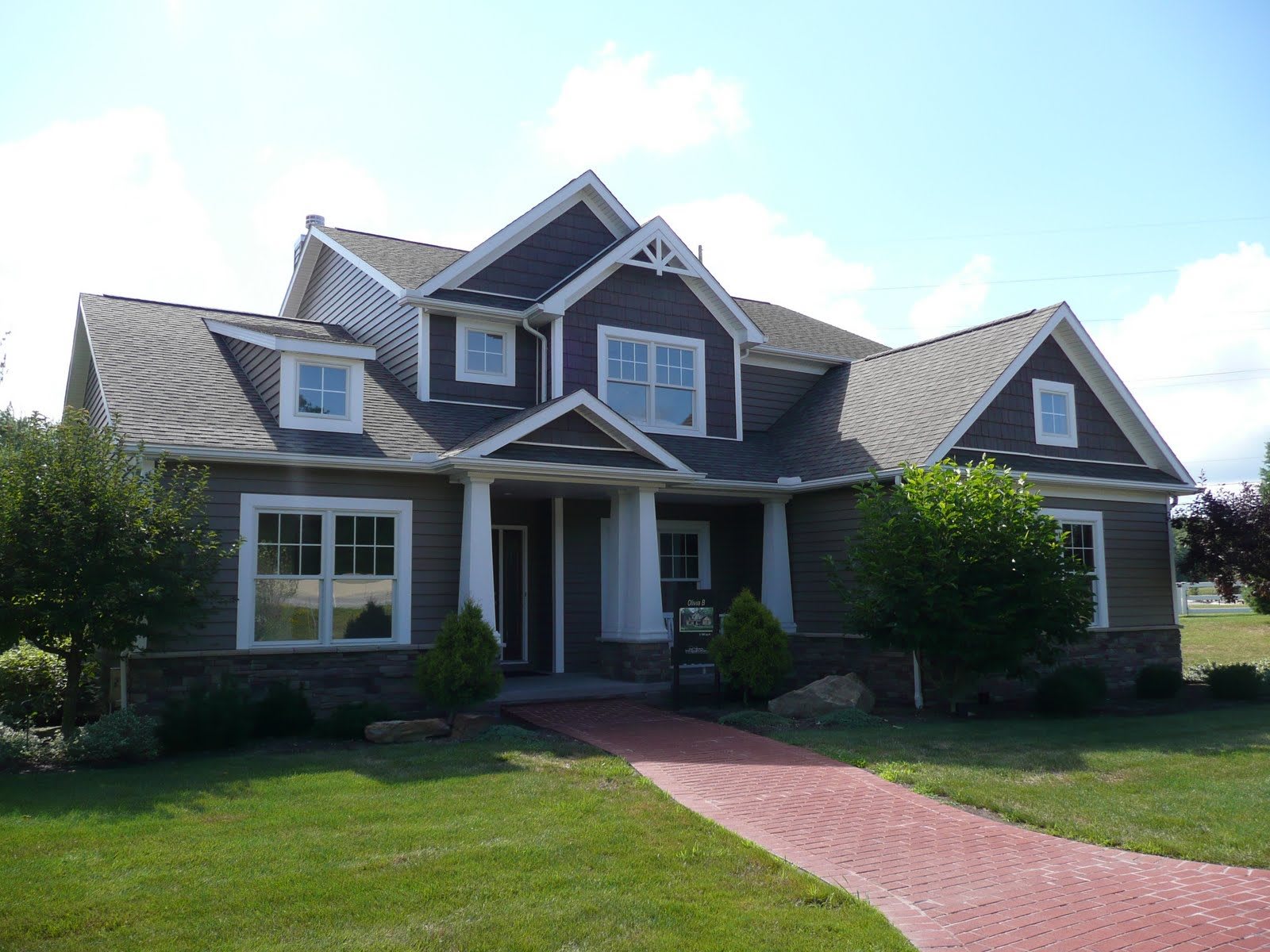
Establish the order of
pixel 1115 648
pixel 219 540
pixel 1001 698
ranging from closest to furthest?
pixel 219 540 → pixel 1001 698 → pixel 1115 648

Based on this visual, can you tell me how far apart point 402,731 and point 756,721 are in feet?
13.4

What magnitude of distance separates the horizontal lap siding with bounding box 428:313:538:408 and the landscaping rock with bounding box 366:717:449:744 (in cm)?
569

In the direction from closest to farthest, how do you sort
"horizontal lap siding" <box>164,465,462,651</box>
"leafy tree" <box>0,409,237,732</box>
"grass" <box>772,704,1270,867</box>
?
1. "grass" <box>772,704,1270,867</box>
2. "leafy tree" <box>0,409,237,732</box>
3. "horizontal lap siding" <box>164,465,462,651</box>

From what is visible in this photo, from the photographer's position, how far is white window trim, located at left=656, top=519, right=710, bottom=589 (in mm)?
17359

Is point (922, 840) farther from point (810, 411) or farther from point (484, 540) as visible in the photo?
point (810, 411)

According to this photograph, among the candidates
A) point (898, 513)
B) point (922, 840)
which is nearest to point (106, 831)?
point (922, 840)

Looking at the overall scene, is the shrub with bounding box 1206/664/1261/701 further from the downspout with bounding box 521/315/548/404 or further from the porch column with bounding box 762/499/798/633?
the downspout with bounding box 521/315/548/404

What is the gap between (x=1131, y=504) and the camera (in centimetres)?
1773

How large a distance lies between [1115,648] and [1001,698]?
2.84 m

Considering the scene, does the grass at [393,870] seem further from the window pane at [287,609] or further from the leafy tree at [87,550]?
the window pane at [287,609]

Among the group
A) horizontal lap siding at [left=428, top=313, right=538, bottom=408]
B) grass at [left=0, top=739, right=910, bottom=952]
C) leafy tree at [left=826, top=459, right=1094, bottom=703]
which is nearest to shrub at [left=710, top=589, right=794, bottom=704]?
leafy tree at [left=826, top=459, right=1094, bottom=703]

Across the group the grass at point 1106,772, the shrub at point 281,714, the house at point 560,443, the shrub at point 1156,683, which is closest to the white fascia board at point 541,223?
the house at point 560,443

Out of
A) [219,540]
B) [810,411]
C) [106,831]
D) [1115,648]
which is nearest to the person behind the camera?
[106,831]

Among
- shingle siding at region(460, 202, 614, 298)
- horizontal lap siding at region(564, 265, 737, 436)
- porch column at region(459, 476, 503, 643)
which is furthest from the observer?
shingle siding at region(460, 202, 614, 298)
